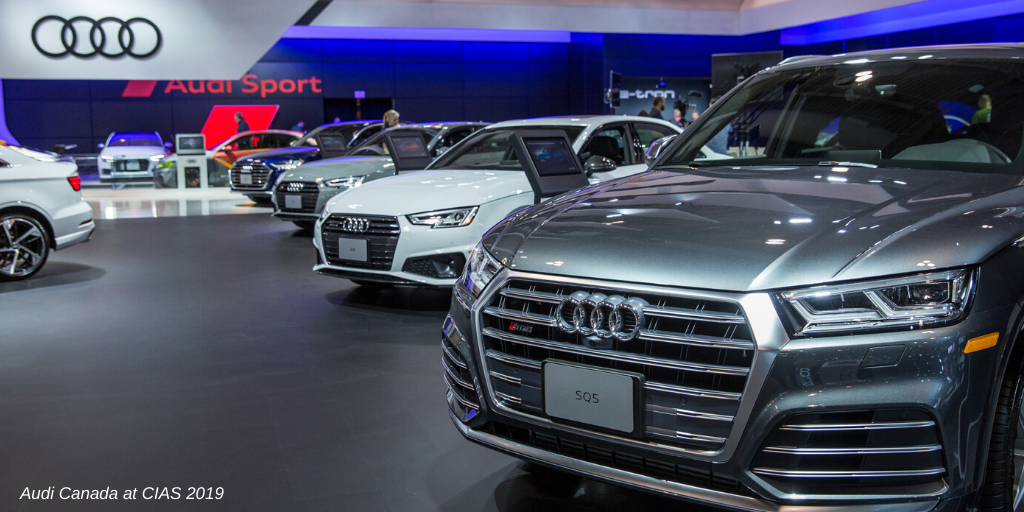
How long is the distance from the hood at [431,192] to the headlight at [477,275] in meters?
2.89

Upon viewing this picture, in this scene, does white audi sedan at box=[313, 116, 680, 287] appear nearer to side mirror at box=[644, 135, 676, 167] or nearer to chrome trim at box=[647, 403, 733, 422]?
side mirror at box=[644, 135, 676, 167]

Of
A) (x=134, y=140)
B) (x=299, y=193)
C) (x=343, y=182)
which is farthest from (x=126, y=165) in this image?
Result: (x=343, y=182)

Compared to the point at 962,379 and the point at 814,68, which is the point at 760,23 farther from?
the point at 962,379

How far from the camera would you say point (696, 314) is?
174cm

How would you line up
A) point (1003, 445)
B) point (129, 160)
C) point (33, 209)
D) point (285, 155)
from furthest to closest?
point (129, 160), point (285, 155), point (33, 209), point (1003, 445)

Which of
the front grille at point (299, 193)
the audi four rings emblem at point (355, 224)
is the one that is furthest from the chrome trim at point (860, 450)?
the front grille at point (299, 193)

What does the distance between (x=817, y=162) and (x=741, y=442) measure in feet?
4.19

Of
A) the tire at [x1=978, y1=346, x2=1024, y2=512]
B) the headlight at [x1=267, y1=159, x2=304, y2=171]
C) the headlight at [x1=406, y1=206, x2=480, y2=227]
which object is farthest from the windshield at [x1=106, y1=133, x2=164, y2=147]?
the tire at [x1=978, y1=346, x2=1024, y2=512]

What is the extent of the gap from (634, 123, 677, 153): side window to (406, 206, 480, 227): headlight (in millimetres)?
2083

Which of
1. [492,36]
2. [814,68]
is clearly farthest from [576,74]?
[814,68]

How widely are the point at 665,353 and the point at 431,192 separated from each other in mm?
3777

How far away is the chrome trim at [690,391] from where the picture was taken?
174cm

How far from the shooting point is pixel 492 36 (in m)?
23.9

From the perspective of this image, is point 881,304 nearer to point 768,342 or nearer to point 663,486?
point 768,342
